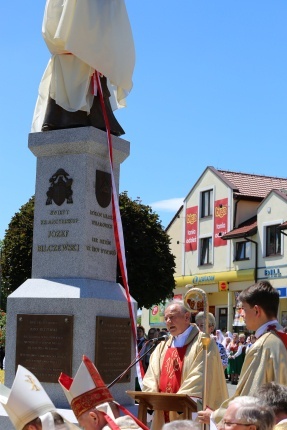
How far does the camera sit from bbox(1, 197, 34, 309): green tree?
94.3 feet

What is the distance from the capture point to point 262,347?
5812mm

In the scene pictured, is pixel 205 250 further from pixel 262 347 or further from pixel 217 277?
pixel 262 347

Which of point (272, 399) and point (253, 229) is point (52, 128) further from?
point (253, 229)

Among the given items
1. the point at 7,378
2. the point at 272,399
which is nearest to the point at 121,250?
the point at 7,378

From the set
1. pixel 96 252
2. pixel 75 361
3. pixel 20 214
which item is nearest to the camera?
pixel 75 361

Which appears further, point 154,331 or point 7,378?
point 154,331

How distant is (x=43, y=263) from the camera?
377 inches

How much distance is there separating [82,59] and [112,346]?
3.37 metres

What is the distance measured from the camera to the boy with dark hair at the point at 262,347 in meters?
5.77

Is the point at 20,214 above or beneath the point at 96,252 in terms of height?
above

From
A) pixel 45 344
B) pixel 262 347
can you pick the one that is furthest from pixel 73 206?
pixel 262 347

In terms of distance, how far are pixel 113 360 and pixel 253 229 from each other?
105ft

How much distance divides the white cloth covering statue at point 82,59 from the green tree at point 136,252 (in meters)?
18.9

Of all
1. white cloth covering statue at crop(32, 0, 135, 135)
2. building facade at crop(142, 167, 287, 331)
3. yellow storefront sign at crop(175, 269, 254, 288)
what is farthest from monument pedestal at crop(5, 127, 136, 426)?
yellow storefront sign at crop(175, 269, 254, 288)
